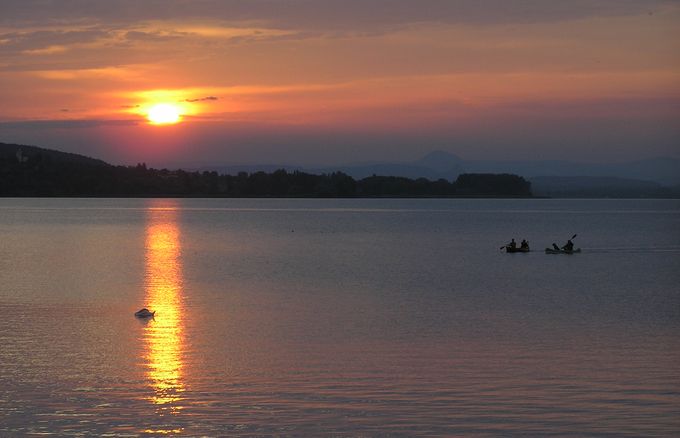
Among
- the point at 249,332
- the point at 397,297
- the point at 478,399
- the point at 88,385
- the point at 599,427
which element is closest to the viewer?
the point at 599,427

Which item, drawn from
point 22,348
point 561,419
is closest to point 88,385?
point 22,348

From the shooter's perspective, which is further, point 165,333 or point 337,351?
point 165,333

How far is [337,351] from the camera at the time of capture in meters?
20.7

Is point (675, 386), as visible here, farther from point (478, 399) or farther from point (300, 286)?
point (300, 286)

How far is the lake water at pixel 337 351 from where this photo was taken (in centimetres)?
1445

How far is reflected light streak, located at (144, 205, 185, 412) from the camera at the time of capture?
16422 mm

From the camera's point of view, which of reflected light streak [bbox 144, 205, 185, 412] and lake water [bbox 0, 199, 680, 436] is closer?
lake water [bbox 0, 199, 680, 436]

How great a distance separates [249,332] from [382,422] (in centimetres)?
1008

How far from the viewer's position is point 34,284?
120ft

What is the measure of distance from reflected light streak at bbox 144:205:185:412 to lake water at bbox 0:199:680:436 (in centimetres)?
8

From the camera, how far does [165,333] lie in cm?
2359

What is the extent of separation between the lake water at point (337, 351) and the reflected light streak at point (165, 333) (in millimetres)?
80

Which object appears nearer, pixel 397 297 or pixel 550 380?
pixel 550 380

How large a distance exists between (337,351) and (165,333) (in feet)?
17.4
